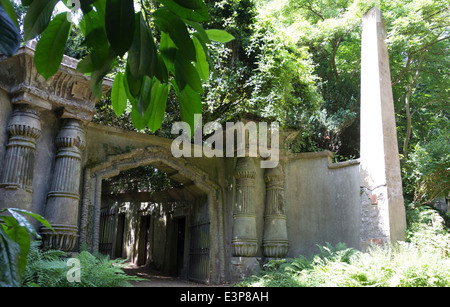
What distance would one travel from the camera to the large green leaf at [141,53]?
107 cm

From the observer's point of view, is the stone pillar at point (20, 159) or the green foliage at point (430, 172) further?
the green foliage at point (430, 172)

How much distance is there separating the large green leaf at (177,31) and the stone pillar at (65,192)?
5.59m

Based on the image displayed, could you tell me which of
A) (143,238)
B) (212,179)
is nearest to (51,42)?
(212,179)

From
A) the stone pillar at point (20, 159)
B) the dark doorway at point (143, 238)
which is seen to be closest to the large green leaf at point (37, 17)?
the stone pillar at point (20, 159)

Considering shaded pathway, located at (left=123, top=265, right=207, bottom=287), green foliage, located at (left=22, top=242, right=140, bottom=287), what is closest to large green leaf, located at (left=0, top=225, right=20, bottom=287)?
green foliage, located at (left=22, top=242, right=140, bottom=287)

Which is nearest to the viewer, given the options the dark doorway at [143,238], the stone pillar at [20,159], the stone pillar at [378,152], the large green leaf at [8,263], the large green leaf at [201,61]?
the large green leaf at [8,263]

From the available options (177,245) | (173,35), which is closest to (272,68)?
(177,245)

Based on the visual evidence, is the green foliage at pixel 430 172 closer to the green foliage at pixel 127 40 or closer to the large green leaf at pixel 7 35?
the green foliage at pixel 127 40

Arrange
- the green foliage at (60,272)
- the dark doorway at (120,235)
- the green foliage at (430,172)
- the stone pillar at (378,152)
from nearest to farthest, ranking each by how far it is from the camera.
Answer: the green foliage at (60,272)
the stone pillar at (378,152)
the green foliage at (430,172)
the dark doorway at (120,235)

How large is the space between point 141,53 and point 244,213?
7866mm

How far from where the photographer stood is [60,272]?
16.8 feet

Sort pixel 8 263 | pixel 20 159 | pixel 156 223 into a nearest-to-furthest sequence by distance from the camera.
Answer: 1. pixel 8 263
2. pixel 20 159
3. pixel 156 223

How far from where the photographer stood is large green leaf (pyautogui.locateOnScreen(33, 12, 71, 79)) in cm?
111

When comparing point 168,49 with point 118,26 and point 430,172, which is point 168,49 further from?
point 430,172
